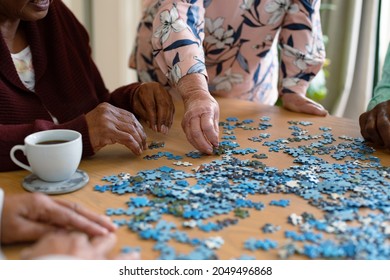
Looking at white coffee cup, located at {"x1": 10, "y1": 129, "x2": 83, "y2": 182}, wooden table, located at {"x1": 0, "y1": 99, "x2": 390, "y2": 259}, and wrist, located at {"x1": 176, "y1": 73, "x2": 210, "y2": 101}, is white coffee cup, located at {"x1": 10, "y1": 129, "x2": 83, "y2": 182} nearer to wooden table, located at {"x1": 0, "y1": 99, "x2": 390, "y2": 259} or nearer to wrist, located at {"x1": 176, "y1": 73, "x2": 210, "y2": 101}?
wooden table, located at {"x1": 0, "y1": 99, "x2": 390, "y2": 259}

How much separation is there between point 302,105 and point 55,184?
1.17 m

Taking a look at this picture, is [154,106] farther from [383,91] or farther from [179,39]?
[383,91]

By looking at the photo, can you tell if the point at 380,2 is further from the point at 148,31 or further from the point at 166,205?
the point at 166,205

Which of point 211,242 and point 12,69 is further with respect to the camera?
point 12,69

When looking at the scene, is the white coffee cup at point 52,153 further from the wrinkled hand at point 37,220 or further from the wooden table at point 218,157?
the wrinkled hand at point 37,220

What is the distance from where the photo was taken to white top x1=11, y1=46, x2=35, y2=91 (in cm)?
173

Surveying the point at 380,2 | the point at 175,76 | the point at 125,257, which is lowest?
the point at 125,257

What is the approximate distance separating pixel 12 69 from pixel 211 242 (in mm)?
1045

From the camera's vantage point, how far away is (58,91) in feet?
6.05

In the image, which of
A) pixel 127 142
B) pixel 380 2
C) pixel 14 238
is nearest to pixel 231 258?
pixel 14 238

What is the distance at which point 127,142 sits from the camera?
1.47 metres

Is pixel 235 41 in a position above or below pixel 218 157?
above

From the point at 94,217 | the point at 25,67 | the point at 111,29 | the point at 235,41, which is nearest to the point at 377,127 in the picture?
the point at 235,41

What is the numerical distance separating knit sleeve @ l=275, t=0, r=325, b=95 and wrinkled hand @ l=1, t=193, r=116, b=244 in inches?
52.7
